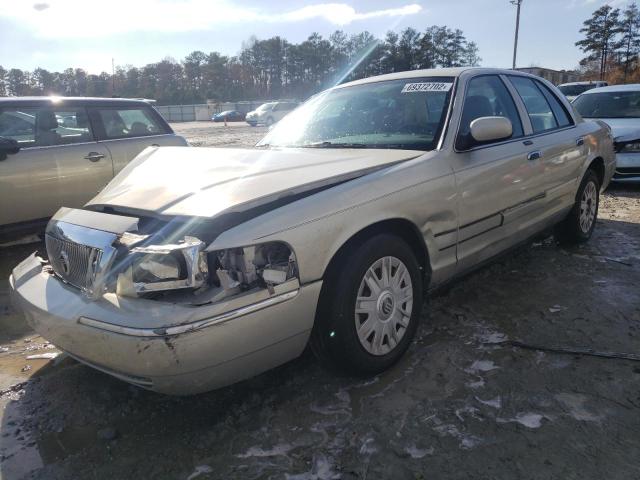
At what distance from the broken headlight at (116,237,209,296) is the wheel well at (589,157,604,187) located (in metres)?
4.21

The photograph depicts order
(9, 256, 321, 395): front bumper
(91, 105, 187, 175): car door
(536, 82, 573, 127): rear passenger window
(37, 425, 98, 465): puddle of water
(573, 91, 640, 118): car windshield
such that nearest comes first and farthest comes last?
(9, 256, 321, 395): front bumper, (37, 425, 98, 465): puddle of water, (536, 82, 573, 127): rear passenger window, (91, 105, 187, 175): car door, (573, 91, 640, 118): car windshield

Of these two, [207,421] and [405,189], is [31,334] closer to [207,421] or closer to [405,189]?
Result: [207,421]

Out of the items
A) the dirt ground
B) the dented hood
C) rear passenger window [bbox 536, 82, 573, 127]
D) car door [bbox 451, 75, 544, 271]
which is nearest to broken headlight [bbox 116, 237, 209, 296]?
the dented hood

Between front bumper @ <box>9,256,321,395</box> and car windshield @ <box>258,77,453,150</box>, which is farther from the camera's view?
car windshield @ <box>258,77,453,150</box>

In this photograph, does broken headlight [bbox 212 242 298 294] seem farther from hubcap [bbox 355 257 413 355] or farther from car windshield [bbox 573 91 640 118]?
car windshield [bbox 573 91 640 118]

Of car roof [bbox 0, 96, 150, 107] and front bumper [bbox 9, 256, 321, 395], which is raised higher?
car roof [bbox 0, 96, 150, 107]

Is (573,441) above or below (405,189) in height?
below

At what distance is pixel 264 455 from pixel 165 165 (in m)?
1.72

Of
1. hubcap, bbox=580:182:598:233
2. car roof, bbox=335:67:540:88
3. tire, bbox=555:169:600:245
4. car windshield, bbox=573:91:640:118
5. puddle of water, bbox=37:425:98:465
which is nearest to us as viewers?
puddle of water, bbox=37:425:98:465

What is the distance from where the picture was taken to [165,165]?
2.96 metres

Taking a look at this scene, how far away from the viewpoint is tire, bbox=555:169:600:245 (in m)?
4.66

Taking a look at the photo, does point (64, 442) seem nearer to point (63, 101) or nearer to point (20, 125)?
point (20, 125)

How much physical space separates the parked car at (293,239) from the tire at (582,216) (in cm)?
120

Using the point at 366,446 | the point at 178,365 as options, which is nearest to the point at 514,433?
the point at 366,446
